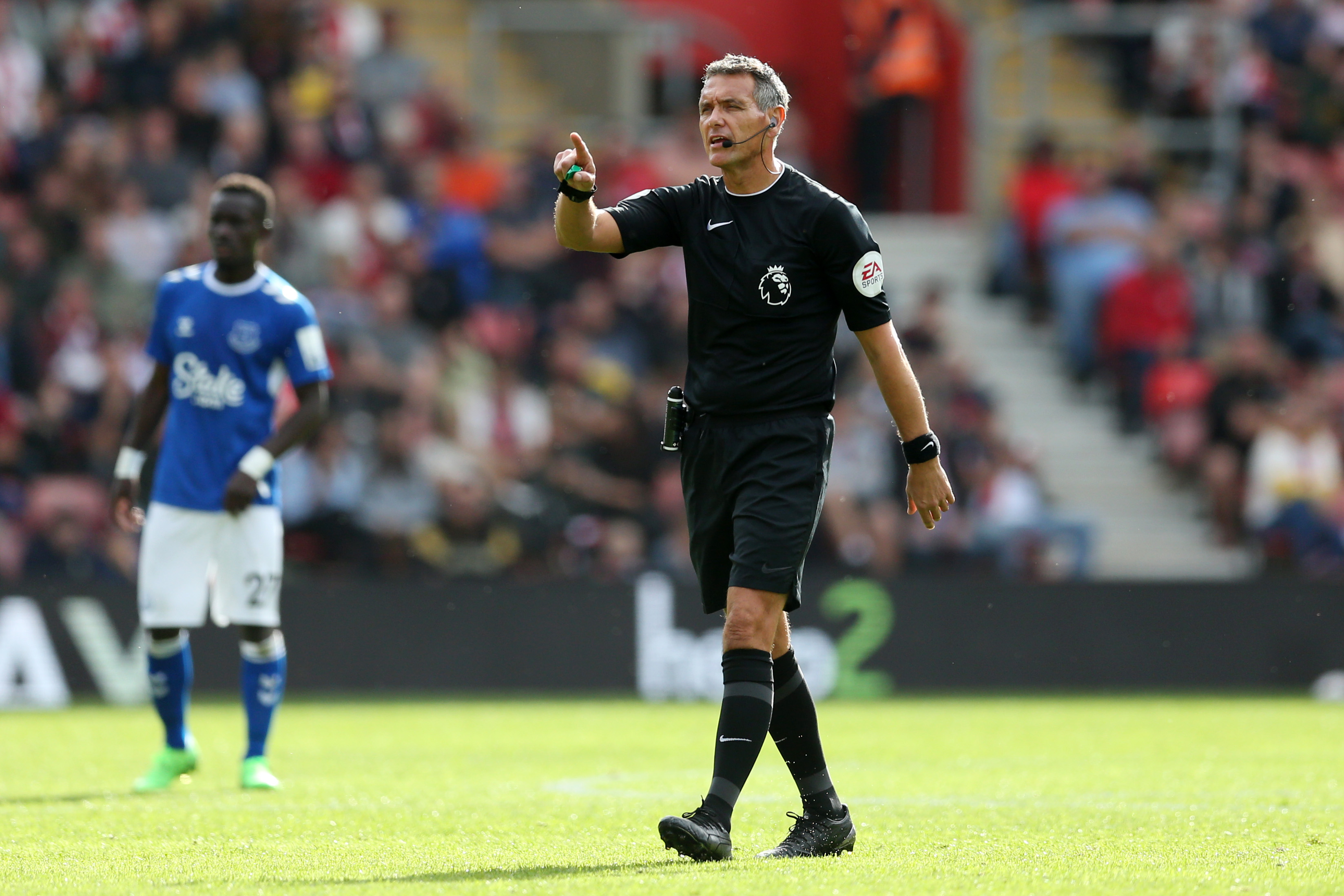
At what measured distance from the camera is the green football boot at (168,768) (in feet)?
27.6

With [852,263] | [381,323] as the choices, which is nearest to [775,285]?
[852,263]

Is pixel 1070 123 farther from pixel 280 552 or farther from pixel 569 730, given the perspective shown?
pixel 280 552

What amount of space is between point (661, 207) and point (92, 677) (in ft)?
29.7

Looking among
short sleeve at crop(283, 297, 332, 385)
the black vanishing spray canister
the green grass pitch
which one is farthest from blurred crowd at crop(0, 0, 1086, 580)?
the black vanishing spray canister

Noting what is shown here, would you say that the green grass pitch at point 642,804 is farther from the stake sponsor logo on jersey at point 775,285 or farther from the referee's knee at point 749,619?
the stake sponsor logo on jersey at point 775,285

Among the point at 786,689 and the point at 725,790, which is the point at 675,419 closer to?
the point at 786,689

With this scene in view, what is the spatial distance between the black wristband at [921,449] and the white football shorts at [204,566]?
137 inches

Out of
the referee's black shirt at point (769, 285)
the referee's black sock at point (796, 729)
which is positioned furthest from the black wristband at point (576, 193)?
the referee's black sock at point (796, 729)

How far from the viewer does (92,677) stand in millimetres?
14000

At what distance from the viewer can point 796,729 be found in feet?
20.8

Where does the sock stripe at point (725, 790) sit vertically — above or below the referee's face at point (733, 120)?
below

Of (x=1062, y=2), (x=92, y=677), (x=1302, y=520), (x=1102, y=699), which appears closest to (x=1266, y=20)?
(x=1062, y=2)

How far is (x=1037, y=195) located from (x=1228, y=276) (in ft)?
6.62

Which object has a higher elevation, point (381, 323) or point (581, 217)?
point (581, 217)
